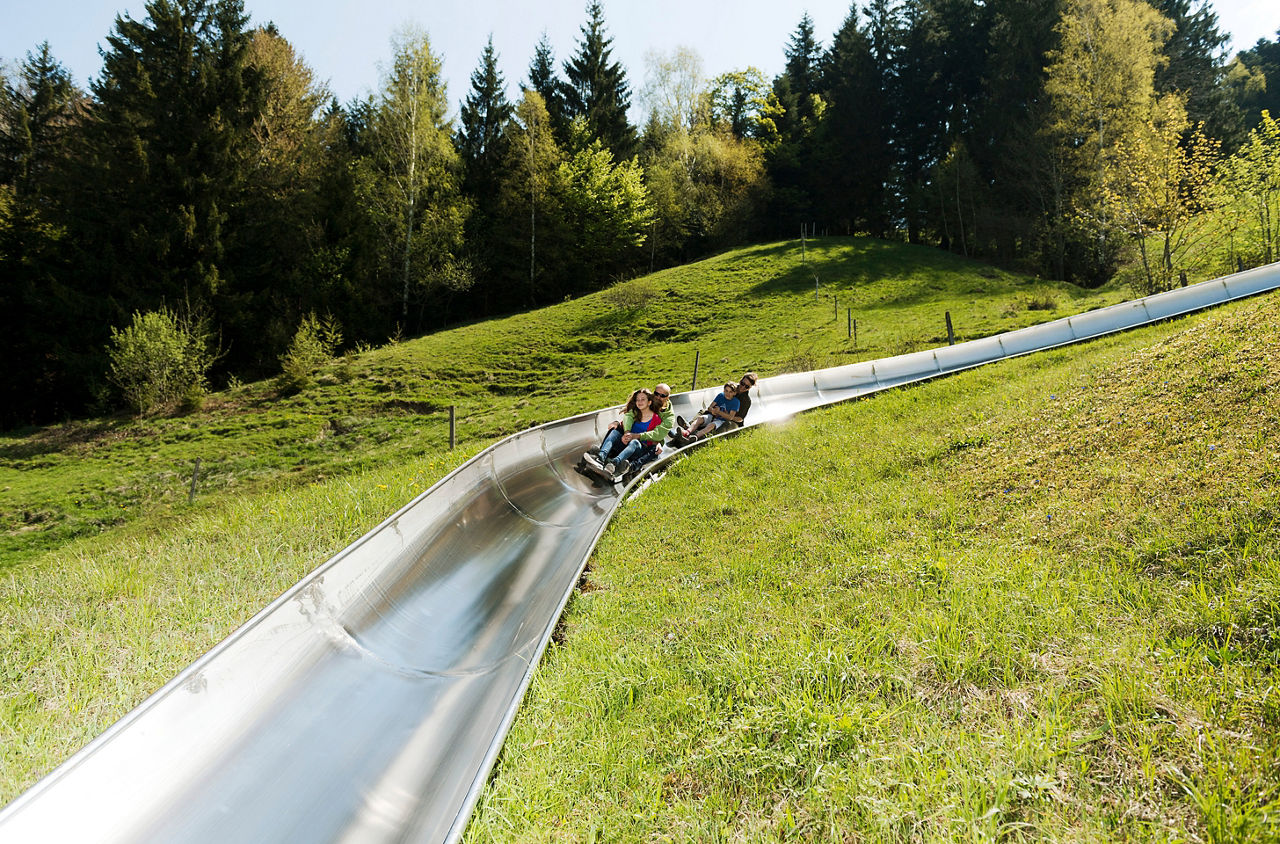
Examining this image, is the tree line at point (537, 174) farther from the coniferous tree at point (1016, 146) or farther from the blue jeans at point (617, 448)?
the blue jeans at point (617, 448)

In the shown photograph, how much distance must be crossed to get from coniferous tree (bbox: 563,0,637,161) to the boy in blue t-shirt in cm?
3453

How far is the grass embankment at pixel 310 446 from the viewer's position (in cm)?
425

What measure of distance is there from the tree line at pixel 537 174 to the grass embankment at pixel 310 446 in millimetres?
4339

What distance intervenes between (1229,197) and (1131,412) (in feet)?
59.8

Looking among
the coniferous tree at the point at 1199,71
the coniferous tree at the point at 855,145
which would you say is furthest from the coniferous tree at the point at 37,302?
the coniferous tree at the point at 1199,71

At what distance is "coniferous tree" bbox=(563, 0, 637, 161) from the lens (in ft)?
135

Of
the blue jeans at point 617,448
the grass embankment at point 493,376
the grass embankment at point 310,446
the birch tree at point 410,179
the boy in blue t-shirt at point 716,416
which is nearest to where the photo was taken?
the grass embankment at point 310,446

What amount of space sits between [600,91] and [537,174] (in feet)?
36.5

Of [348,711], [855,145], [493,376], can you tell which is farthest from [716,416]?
[855,145]

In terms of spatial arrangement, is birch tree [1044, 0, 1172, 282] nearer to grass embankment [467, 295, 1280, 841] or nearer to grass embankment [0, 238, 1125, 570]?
grass embankment [0, 238, 1125, 570]

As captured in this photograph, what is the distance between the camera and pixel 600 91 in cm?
4194

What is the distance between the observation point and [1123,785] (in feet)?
7.11

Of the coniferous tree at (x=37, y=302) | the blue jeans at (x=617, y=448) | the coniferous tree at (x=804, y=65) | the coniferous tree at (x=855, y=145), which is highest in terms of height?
the coniferous tree at (x=804, y=65)

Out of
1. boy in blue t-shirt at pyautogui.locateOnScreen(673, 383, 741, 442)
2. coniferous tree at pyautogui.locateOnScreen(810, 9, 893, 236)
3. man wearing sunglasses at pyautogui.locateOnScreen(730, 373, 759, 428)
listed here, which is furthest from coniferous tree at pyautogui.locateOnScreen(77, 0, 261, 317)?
coniferous tree at pyautogui.locateOnScreen(810, 9, 893, 236)
